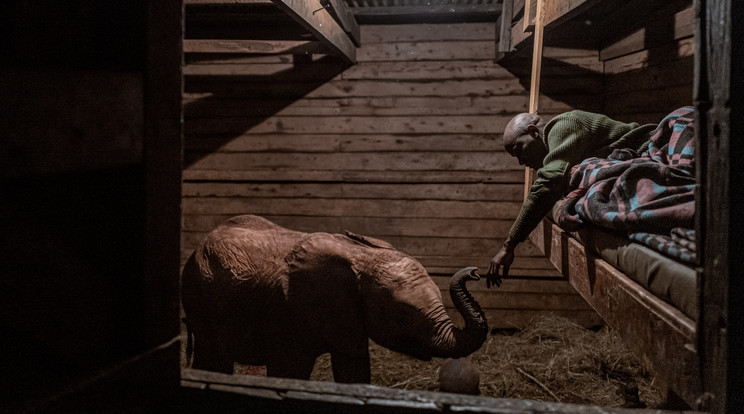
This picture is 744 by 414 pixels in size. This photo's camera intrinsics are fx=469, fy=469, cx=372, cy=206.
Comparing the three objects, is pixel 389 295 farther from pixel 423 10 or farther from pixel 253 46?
pixel 423 10

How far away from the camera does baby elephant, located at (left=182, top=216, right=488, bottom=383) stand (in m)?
2.94

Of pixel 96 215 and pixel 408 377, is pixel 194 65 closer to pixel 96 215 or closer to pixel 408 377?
pixel 408 377

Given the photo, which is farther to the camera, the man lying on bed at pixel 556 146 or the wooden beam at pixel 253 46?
the wooden beam at pixel 253 46

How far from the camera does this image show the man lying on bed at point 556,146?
2834 mm

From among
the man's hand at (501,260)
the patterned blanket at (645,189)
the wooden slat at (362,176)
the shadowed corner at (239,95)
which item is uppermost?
the shadowed corner at (239,95)

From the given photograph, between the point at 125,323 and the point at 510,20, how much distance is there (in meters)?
4.93

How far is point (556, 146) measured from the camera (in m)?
2.98

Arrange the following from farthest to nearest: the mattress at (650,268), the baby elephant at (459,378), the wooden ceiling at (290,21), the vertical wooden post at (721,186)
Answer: the wooden ceiling at (290,21) → the baby elephant at (459,378) → the mattress at (650,268) → the vertical wooden post at (721,186)

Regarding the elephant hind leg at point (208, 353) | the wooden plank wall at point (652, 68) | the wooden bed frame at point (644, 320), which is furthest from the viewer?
the wooden plank wall at point (652, 68)

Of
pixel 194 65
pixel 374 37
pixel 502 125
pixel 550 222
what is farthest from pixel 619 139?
pixel 194 65

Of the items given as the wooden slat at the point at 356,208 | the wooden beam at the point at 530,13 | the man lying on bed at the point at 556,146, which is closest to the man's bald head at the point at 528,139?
the man lying on bed at the point at 556,146

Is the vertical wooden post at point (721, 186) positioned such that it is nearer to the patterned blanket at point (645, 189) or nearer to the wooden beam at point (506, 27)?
the patterned blanket at point (645, 189)

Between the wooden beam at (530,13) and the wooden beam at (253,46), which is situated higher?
the wooden beam at (253,46)

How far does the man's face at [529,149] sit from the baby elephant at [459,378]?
179cm
